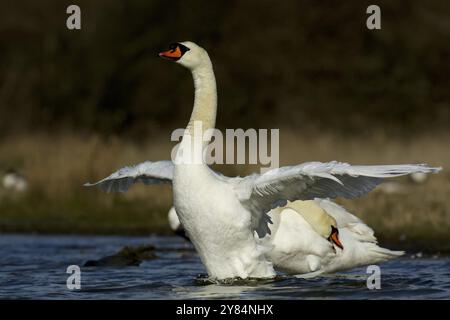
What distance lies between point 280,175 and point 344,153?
10.8 metres

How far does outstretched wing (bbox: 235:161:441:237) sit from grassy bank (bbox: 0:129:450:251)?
408cm

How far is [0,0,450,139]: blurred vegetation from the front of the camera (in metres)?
23.3

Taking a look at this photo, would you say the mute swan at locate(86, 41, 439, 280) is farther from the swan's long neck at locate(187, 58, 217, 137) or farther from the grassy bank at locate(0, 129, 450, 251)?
the grassy bank at locate(0, 129, 450, 251)

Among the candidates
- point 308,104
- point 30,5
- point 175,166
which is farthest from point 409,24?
point 175,166

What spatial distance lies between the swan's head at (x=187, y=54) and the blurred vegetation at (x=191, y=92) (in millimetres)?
5330

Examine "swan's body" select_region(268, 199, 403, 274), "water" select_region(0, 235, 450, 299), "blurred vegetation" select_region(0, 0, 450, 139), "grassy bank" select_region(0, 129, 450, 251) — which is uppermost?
"blurred vegetation" select_region(0, 0, 450, 139)

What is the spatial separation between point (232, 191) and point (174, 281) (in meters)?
1.57

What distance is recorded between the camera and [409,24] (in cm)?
2938

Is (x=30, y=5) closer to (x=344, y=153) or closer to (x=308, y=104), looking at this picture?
(x=308, y=104)

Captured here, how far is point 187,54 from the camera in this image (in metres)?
9.61

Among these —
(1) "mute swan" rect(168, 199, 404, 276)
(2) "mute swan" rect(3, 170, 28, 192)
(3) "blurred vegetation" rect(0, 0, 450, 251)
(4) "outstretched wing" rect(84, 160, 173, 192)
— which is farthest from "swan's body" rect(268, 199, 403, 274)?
(2) "mute swan" rect(3, 170, 28, 192)

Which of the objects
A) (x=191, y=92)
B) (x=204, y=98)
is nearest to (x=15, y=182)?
(x=204, y=98)

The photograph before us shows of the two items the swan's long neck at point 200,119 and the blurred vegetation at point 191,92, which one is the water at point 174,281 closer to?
the swan's long neck at point 200,119

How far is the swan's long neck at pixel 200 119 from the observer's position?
9.13 m
